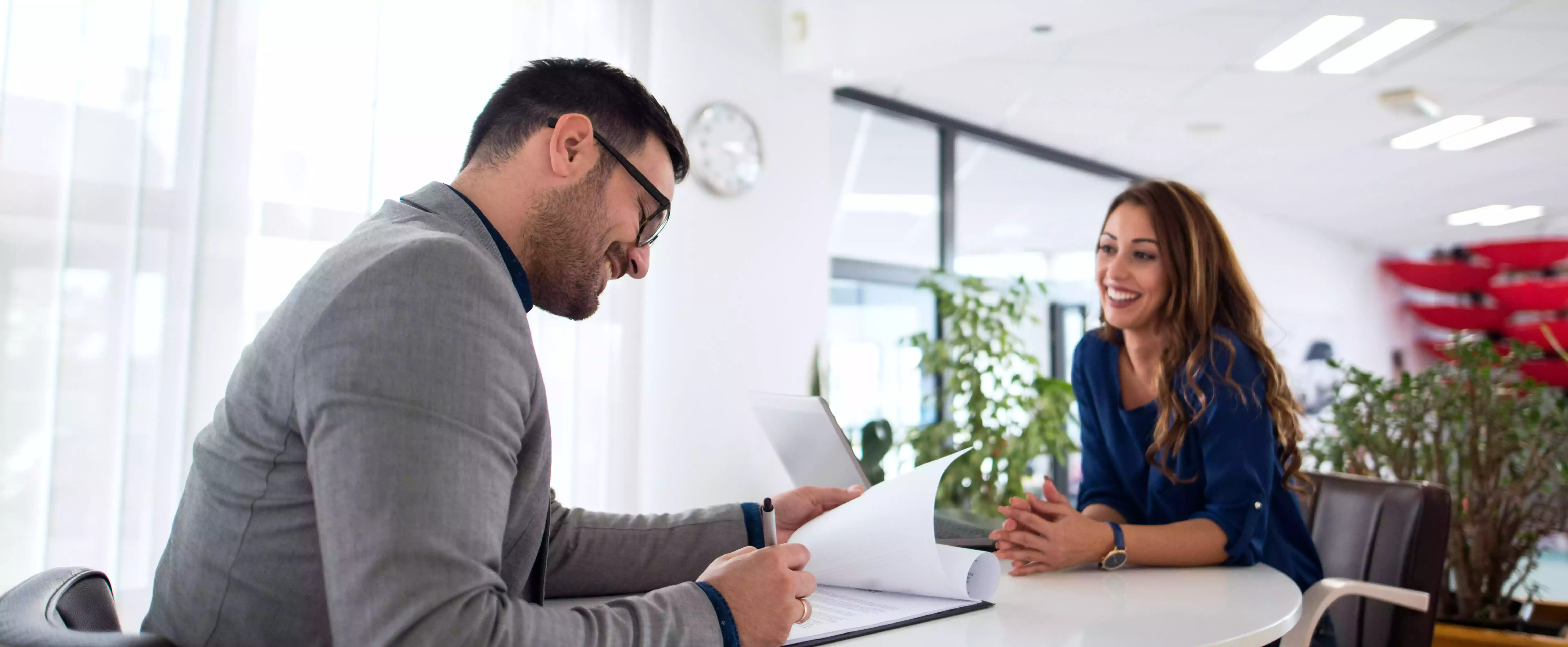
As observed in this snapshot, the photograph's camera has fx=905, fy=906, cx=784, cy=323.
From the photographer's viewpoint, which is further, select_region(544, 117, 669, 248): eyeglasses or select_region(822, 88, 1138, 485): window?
select_region(822, 88, 1138, 485): window

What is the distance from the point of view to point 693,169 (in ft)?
11.4

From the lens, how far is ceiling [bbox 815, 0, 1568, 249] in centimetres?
349

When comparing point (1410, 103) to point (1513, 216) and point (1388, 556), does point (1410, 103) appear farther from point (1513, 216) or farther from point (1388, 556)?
point (1513, 216)

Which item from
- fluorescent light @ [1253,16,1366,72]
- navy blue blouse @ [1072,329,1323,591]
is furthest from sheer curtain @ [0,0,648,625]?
fluorescent light @ [1253,16,1366,72]

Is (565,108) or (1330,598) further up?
(565,108)

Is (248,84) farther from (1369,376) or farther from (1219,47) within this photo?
(1219,47)

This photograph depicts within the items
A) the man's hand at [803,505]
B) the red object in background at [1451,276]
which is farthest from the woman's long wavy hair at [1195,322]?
the red object in background at [1451,276]

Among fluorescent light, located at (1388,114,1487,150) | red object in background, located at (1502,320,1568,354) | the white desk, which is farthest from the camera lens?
red object in background, located at (1502,320,1568,354)

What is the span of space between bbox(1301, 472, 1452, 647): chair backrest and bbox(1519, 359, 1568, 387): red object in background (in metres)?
8.56

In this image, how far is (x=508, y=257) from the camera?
102 centimetres

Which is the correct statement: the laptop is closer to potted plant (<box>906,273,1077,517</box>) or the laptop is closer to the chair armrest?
the chair armrest

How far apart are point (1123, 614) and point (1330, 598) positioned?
51 centimetres

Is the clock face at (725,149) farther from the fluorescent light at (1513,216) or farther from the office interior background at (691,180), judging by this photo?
the fluorescent light at (1513,216)

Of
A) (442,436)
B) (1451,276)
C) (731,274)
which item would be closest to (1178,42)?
(731,274)
